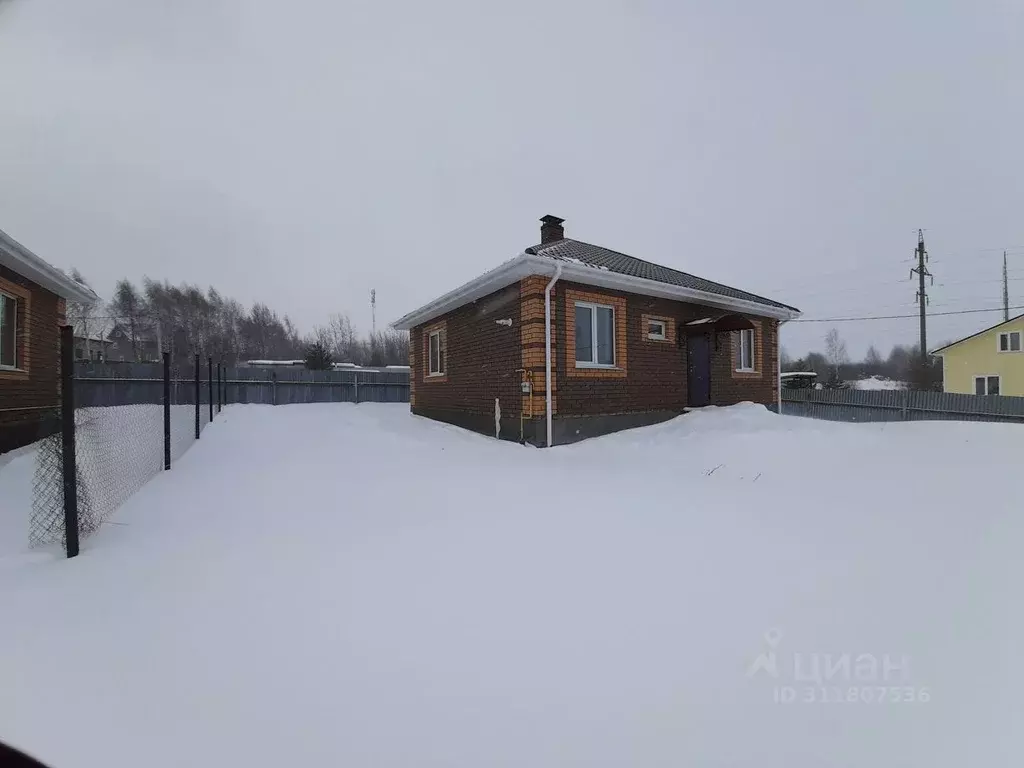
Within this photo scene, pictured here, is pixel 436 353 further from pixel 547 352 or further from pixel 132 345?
pixel 132 345

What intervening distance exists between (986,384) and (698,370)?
21819 mm

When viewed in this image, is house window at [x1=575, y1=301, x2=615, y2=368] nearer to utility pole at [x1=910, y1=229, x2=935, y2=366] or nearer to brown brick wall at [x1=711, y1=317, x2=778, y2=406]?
brown brick wall at [x1=711, y1=317, x2=778, y2=406]

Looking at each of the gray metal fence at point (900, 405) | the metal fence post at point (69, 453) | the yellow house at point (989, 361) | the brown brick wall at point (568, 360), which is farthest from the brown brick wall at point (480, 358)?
the yellow house at point (989, 361)

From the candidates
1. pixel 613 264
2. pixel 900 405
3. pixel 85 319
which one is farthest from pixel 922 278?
pixel 85 319

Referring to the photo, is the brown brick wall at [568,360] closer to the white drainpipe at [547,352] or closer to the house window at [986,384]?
the white drainpipe at [547,352]

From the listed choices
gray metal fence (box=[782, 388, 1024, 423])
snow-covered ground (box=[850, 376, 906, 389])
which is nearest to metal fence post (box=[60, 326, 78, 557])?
gray metal fence (box=[782, 388, 1024, 423])

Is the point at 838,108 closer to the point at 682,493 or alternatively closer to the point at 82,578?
the point at 682,493

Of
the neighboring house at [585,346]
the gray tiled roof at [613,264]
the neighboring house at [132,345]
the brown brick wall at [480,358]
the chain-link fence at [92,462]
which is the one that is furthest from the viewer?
the neighboring house at [132,345]

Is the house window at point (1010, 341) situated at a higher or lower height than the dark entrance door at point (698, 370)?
higher

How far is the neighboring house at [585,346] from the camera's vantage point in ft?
28.1

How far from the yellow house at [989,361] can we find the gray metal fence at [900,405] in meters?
9.56

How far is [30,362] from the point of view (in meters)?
8.40

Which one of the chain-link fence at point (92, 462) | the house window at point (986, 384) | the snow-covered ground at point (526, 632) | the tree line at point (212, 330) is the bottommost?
the snow-covered ground at point (526, 632)

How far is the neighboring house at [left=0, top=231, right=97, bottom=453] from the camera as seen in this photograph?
7.34 meters
